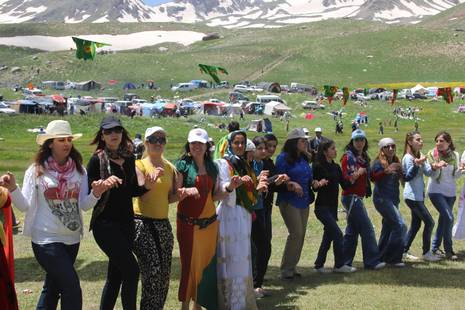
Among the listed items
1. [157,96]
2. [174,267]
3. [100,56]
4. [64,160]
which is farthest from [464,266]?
[100,56]

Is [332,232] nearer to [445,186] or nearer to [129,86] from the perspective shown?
[445,186]

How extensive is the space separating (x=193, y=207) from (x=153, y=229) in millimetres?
594

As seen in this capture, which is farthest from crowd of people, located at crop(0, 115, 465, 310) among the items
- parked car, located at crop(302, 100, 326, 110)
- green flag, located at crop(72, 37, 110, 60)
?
parked car, located at crop(302, 100, 326, 110)

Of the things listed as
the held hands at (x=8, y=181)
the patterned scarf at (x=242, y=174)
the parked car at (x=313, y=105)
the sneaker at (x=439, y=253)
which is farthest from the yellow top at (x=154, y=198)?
the parked car at (x=313, y=105)

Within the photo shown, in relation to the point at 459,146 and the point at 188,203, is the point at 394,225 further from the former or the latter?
the point at 459,146

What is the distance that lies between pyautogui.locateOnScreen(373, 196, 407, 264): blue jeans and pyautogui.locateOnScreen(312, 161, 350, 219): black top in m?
0.78

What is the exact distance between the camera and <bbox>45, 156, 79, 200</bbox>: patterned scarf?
20.5ft

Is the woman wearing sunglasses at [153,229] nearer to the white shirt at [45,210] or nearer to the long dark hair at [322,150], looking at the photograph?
the white shirt at [45,210]

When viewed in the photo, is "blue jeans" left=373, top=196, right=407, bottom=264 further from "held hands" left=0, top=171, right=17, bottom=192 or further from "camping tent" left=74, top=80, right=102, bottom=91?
"camping tent" left=74, top=80, right=102, bottom=91

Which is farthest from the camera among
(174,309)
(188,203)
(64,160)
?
(174,309)

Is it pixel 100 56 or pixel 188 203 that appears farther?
pixel 100 56

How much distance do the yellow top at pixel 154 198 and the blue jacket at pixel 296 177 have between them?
252 centimetres

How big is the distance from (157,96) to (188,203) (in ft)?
254

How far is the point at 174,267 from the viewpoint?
10500 mm
